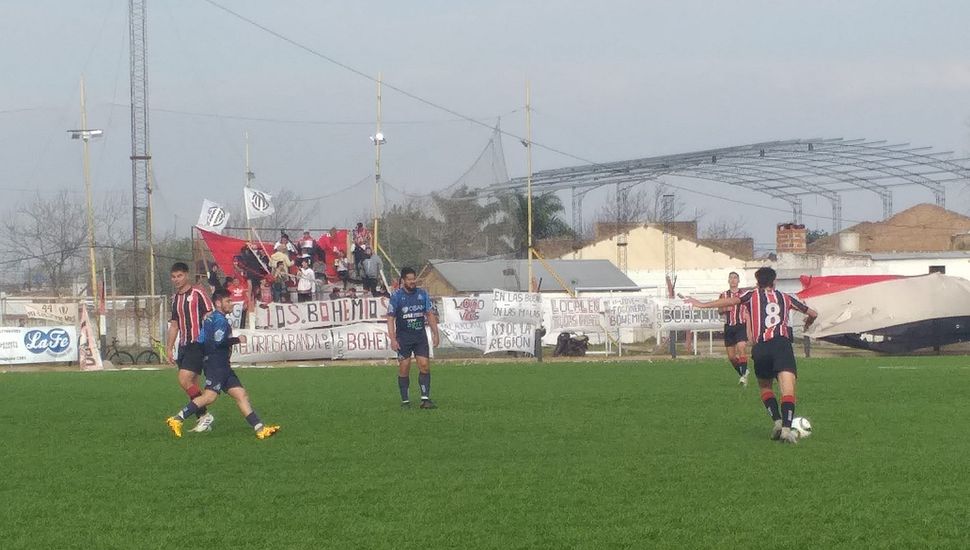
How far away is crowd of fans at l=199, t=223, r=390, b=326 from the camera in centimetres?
3928

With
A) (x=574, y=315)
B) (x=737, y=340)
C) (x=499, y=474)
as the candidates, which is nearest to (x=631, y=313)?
(x=574, y=315)

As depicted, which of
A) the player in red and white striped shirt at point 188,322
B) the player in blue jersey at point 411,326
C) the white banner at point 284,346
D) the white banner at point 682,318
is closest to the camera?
the player in red and white striped shirt at point 188,322

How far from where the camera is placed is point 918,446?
1127cm

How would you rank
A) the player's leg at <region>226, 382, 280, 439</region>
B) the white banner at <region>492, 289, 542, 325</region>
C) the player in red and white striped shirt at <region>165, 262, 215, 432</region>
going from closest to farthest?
1. the player's leg at <region>226, 382, 280, 439</region>
2. the player in red and white striped shirt at <region>165, 262, 215, 432</region>
3. the white banner at <region>492, 289, 542, 325</region>

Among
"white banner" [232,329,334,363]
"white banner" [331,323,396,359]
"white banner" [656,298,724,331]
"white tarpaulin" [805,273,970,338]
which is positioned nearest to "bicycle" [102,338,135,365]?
"white banner" [232,329,334,363]

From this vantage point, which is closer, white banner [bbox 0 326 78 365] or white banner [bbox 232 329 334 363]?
white banner [bbox 0 326 78 365]

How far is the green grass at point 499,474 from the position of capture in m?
Answer: 7.48

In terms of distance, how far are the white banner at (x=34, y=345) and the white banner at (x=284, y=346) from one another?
4728mm

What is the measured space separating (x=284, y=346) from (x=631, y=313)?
10.1m

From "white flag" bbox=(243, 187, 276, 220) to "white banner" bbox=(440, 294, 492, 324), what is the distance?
10910 millimetres

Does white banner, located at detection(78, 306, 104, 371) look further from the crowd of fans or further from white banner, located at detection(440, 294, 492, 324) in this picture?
white banner, located at detection(440, 294, 492, 324)

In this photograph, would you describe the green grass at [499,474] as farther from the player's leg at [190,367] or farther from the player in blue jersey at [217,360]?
the player's leg at [190,367]

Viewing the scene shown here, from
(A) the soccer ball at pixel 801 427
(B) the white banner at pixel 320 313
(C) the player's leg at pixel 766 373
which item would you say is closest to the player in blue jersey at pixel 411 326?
(C) the player's leg at pixel 766 373

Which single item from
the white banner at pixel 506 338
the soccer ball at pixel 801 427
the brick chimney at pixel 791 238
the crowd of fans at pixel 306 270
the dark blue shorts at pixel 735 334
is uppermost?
the brick chimney at pixel 791 238
